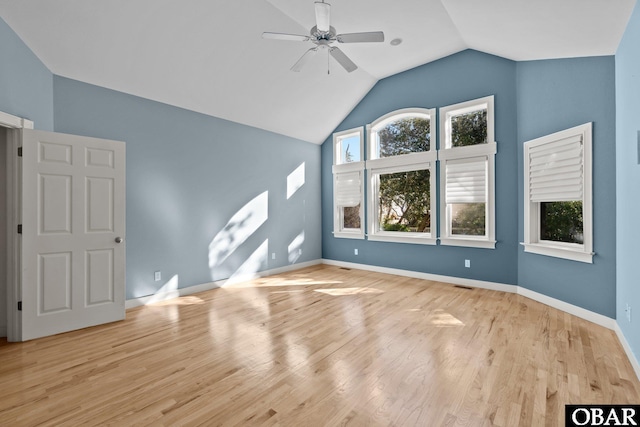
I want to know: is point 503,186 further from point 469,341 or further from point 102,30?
point 102,30

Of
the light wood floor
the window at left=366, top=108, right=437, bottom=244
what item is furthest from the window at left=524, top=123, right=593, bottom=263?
the window at left=366, top=108, right=437, bottom=244

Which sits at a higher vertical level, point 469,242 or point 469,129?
point 469,129

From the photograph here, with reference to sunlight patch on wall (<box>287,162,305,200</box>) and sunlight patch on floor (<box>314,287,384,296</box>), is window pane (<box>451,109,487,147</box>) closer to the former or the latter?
sunlight patch on floor (<box>314,287,384,296</box>)

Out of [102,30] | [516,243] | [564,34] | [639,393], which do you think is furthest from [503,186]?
[102,30]

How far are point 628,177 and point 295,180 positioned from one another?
16.6 ft

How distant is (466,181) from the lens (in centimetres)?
489

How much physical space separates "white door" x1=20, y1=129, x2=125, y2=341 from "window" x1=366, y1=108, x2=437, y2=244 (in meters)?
4.42

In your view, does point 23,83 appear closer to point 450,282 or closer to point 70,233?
point 70,233

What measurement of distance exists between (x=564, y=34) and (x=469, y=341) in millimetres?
3290

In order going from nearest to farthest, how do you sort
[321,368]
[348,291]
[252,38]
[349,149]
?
[321,368], [252,38], [348,291], [349,149]

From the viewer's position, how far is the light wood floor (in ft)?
6.09

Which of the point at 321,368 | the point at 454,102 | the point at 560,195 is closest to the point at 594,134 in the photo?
the point at 560,195

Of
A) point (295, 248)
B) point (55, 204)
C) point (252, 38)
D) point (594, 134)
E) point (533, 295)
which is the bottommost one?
point (533, 295)

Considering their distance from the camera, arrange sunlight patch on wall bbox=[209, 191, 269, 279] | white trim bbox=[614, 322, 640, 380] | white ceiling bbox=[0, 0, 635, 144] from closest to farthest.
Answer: white trim bbox=[614, 322, 640, 380] < white ceiling bbox=[0, 0, 635, 144] < sunlight patch on wall bbox=[209, 191, 269, 279]
